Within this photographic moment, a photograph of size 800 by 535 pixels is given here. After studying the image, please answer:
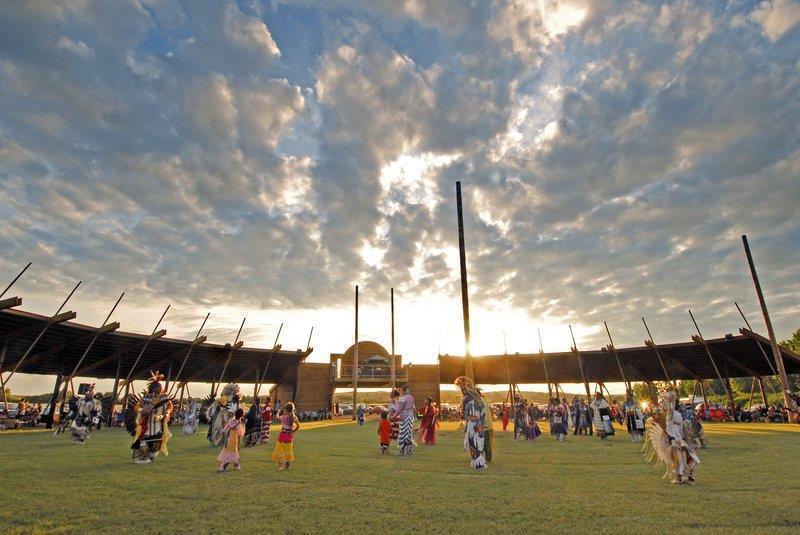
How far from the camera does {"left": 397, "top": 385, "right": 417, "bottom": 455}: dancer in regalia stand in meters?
13.0

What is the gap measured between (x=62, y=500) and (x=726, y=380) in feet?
132

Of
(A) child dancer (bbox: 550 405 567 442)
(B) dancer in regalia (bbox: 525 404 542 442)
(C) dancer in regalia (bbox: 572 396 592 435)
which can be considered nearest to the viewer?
(A) child dancer (bbox: 550 405 567 442)

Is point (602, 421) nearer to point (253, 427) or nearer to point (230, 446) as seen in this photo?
point (253, 427)

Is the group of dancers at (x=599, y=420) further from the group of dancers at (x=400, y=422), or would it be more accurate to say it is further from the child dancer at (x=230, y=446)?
the child dancer at (x=230, y=446)

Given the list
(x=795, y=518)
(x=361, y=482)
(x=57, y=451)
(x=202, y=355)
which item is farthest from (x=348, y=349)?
(x=795, y=518)

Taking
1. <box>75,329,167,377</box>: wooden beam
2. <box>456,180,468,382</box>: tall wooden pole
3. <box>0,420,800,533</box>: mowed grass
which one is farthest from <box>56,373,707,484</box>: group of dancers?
<box>75,329,167,377</box>: wooden beam

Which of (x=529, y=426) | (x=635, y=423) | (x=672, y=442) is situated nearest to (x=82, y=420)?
(x=529, y=426)

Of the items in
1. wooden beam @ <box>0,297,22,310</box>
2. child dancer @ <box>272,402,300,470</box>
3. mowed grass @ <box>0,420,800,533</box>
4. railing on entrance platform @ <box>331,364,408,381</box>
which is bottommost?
mowed grass @ <box>0,420,800,533</box>

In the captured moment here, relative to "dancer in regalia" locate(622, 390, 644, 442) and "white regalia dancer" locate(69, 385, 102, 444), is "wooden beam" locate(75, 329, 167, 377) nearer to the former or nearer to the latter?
"white regalia dancer" locate(69, 385, 102, 444)

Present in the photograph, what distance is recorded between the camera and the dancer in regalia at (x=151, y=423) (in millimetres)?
10172

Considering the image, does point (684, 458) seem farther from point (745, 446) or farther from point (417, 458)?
point (745, 446)

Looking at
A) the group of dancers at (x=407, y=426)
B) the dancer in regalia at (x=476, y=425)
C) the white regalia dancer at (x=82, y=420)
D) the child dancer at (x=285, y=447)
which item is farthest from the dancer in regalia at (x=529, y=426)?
the white regalia dancer at (x=82, y=420)

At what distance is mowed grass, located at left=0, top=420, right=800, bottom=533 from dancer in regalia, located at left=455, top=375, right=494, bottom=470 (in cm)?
37

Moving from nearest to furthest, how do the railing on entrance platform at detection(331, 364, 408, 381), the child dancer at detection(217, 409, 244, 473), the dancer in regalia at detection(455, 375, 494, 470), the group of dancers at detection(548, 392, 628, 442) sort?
1. the child dancer at detection(217, 409, 244, 473)
2. the dancer in regalia at detection(455, 375, 494, 470)
3. the group of dancers at detection(548, 392, 628, 442)
4. the railing on entrance platform at detection(331, 364, 408, 381)
